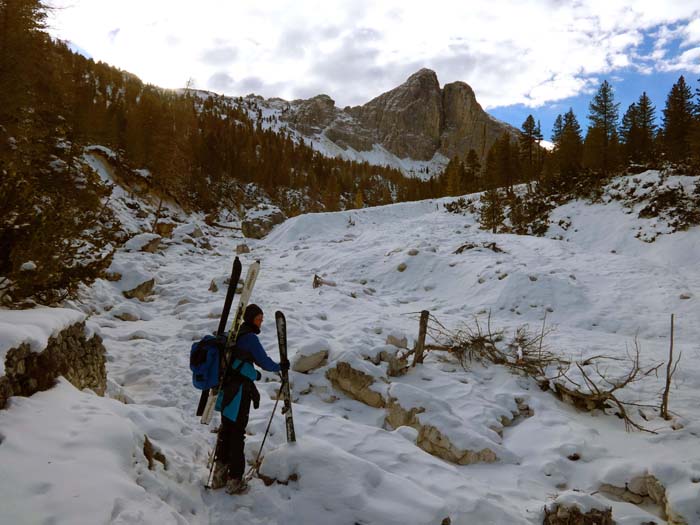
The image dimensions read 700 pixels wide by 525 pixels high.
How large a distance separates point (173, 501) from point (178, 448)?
47.4 inches

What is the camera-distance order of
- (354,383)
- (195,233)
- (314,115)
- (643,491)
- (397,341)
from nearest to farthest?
1. (643,491)
2. (354,383)
3. (397,341)
4. (195,233)
5. (314,115)

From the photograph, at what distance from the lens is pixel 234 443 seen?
3.92 m

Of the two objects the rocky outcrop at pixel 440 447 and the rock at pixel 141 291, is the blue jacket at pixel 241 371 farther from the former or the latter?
the rock at pixel 141 291

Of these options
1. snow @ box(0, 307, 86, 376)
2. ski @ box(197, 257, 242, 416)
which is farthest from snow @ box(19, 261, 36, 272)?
ski @ box(197, 257, 242, 416)


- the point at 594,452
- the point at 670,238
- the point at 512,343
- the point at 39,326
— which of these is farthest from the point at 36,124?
the point at 670,238

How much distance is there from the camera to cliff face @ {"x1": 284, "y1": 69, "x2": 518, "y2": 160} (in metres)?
137

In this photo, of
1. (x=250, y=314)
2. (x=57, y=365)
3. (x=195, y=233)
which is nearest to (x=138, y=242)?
(x=195, y=233)

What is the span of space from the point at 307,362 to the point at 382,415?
203cm

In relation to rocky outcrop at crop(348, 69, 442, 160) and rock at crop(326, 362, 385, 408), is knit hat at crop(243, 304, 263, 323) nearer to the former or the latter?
rock at crop(326, 362, 385, 408)

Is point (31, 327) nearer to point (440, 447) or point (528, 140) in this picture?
point (440, 447)

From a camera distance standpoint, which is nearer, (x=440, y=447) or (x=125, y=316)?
(x=440, y=447)

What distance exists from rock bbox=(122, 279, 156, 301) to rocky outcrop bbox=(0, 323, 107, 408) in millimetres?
6755

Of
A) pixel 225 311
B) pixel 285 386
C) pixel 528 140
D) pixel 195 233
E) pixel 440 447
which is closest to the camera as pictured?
pixel 285 386

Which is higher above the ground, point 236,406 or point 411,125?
point 411,125
